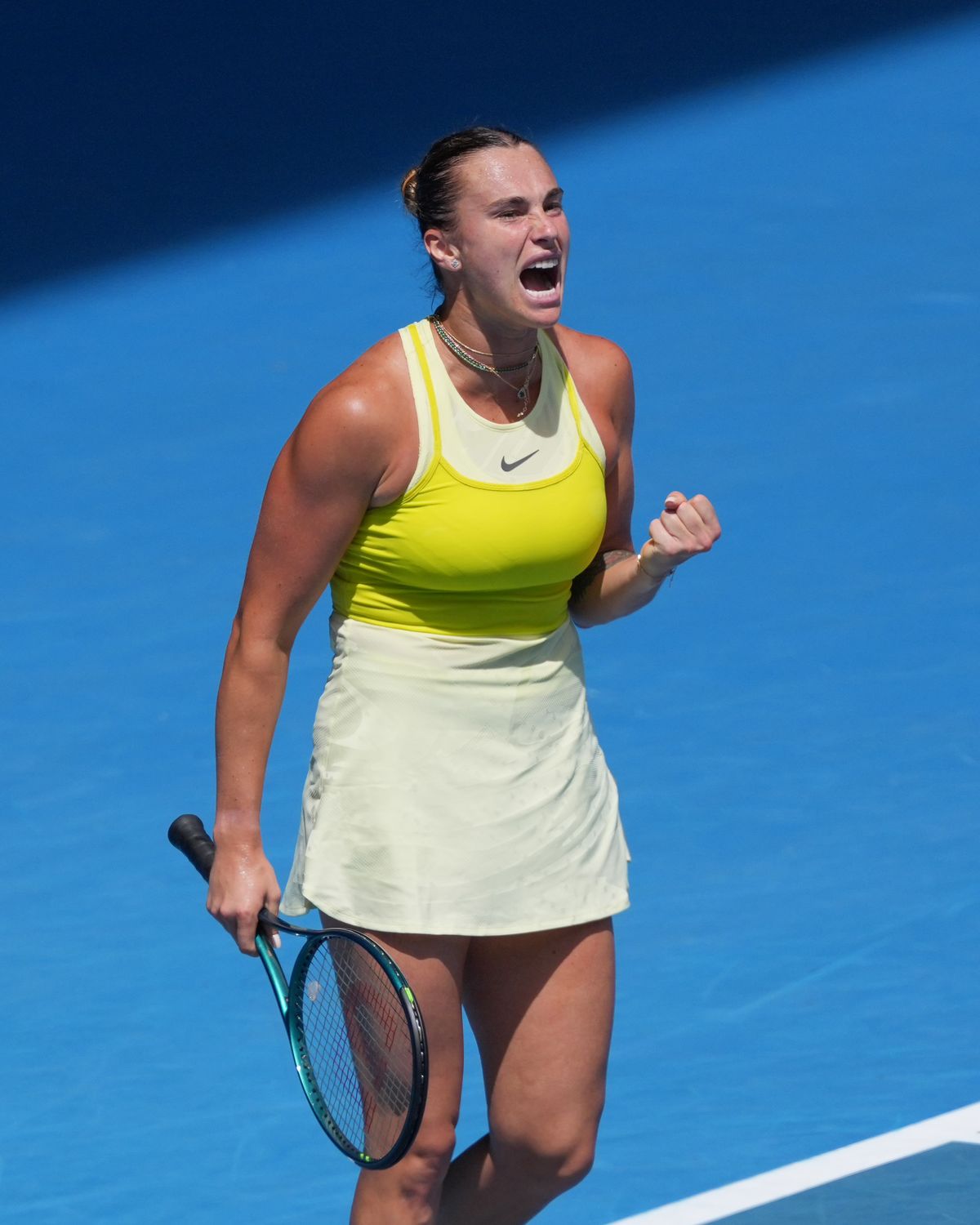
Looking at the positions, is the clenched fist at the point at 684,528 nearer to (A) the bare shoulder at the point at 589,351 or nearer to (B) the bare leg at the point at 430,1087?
(A) the bare shoulder at the point at 589,351

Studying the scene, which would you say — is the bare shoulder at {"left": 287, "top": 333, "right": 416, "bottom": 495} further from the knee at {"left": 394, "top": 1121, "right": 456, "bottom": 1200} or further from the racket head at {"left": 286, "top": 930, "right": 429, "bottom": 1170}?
the knee at {"left": 394, "top": 1121, "right": 456, "bottom": 1200}

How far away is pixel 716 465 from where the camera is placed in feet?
23.7

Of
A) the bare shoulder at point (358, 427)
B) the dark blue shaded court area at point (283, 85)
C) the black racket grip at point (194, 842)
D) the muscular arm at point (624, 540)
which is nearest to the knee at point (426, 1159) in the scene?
the black racket grip at point (194, 842)

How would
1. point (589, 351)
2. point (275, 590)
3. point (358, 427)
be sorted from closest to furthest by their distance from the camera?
point (358, 427) < point (275, 590) < point (589, 351)

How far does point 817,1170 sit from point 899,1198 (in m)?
0.17

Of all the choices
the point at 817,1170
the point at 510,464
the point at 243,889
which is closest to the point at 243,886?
the point at 243,889

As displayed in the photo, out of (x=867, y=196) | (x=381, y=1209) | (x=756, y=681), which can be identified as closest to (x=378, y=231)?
(x=867, y=196)

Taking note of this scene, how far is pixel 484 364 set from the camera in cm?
316

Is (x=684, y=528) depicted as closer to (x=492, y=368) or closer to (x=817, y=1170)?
(x=492, y=368)

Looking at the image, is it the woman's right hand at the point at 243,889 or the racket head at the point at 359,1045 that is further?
the woman's right hand at the point at 243,889

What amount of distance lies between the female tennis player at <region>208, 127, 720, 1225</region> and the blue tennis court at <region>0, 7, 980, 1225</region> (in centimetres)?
85

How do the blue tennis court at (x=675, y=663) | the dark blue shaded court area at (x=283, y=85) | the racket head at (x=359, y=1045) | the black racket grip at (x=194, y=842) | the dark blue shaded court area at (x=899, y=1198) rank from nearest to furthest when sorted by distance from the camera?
the racket head at (x=359, y=1045) < the black racket grip at (x=194, y=842) < the dark blue shaded court area at (x=899, y=1198) < the blue tennis court at (x=675, y=663) < the dark blue shaded court area at (x=283, y=85)

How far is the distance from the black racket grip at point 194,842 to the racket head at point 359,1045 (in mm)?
240

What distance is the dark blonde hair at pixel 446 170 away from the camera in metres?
3.13
